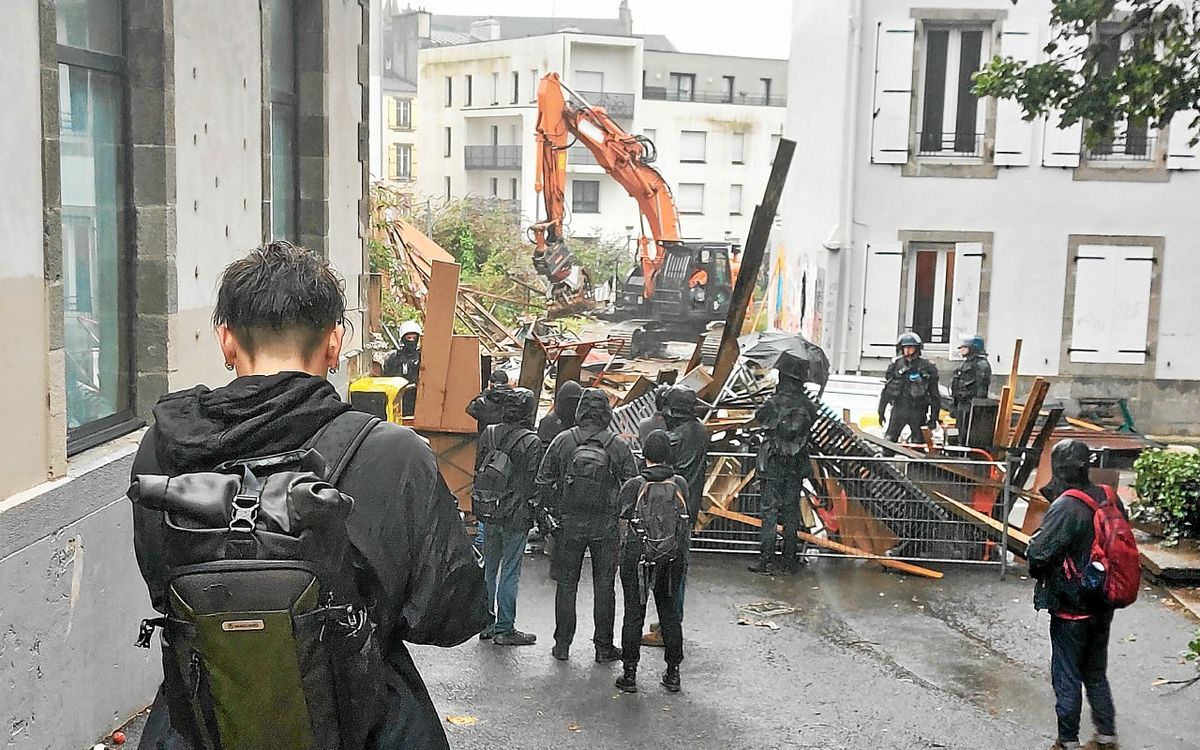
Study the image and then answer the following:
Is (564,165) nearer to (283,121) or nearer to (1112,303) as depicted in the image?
(1112,303)

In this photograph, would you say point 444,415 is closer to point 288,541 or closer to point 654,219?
point 288,541

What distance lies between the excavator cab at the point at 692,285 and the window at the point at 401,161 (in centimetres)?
3245

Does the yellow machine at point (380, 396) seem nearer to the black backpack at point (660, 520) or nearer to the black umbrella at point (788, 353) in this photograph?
the black umbrella at point (788, 353)

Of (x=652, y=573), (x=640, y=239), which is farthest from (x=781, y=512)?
(x=640, y=239)

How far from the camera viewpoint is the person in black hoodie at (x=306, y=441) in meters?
2.60

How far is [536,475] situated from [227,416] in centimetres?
631

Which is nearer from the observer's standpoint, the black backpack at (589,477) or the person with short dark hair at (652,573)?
the person with short dark hair at (652,573)

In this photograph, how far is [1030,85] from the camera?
29.6 ft

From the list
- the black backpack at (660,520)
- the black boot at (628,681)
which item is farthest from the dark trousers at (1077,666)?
the black boot at (628,681)

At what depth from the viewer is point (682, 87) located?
60.1 meters

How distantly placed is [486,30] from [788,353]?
62505 mm

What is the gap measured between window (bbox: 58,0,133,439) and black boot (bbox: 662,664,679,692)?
12.0ft

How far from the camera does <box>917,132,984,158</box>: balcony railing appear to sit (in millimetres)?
19688

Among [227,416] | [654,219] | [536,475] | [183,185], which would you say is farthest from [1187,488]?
[654,219]
